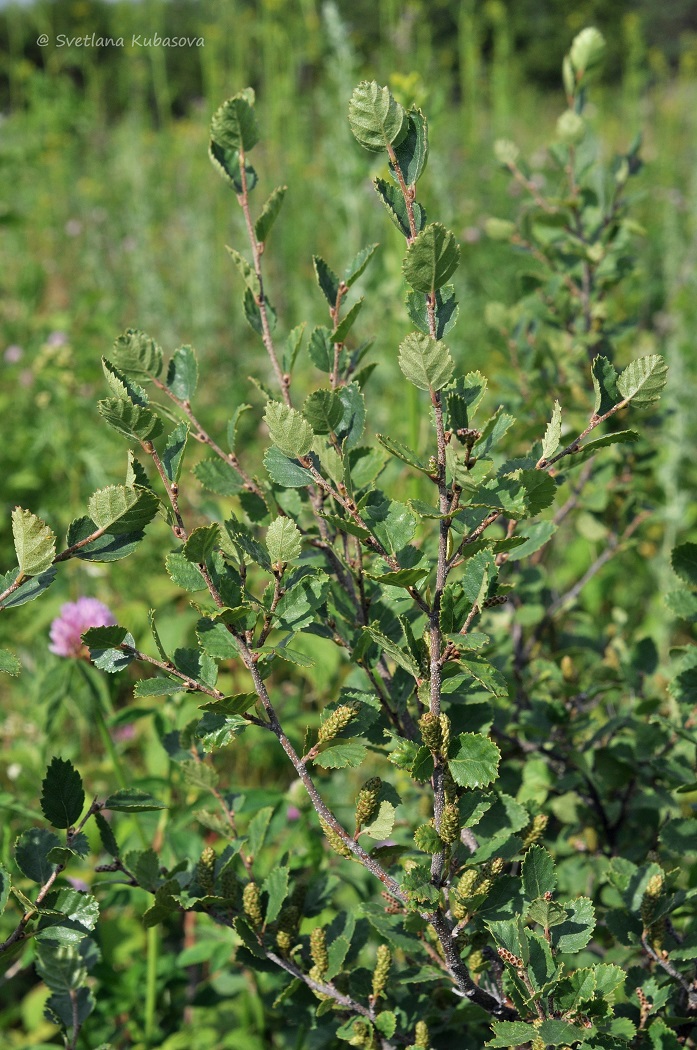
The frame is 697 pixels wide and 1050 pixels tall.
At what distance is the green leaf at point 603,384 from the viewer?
2.00ft

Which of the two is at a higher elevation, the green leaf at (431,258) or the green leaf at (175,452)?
the green leaf at (431,258)

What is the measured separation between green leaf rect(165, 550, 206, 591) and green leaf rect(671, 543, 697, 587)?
44 centimetres

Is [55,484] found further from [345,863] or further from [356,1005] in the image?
[356,1005]

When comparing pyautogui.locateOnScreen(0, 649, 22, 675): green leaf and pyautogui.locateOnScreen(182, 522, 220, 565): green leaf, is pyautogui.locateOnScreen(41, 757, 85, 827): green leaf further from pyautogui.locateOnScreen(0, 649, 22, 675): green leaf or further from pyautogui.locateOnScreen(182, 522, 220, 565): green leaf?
pyautogui.locateOnScreen(182, 522, 220, 565): green leaf

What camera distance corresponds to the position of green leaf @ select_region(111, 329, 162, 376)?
688mm

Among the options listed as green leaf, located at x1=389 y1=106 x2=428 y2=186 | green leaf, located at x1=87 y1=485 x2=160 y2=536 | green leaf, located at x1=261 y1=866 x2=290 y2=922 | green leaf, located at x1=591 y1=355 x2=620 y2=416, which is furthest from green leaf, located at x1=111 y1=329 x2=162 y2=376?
green leaf, located at x1=261 y1=866 x2=290 y2=922

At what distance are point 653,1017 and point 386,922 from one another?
0.87 ft

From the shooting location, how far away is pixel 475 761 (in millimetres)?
610

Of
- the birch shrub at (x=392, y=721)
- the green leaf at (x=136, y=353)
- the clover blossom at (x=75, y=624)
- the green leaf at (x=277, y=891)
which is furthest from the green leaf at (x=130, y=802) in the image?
the clover blossom at (x=75, y=624)

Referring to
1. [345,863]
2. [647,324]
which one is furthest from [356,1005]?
[647,324]

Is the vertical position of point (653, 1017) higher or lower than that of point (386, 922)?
lower

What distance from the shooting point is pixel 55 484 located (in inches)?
95.4

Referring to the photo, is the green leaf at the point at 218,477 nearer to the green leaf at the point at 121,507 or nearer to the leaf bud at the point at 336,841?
the green leaf at the point at 121,507

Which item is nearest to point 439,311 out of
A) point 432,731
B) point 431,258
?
point 431,258
